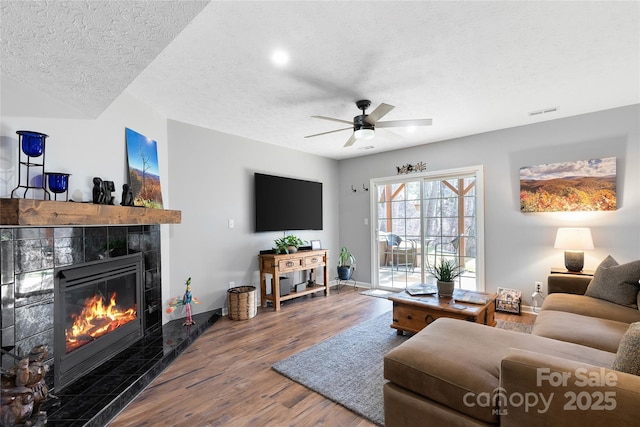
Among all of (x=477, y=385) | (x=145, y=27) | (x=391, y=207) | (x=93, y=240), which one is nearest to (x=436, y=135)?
(x=391, y=207)

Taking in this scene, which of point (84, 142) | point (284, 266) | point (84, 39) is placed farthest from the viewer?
point (284, 266)

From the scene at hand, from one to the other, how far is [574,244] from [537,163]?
1114 mm

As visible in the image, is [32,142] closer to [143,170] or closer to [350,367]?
[143,170]

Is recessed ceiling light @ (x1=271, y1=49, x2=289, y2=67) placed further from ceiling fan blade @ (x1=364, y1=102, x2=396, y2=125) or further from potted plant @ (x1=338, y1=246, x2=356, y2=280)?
potted plant @ (x1=338, y1=246, x2=356, y2=280)

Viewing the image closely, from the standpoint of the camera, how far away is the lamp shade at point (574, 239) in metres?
3.13

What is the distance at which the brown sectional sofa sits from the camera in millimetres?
1063

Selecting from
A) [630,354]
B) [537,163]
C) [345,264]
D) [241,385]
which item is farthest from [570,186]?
[241,385]

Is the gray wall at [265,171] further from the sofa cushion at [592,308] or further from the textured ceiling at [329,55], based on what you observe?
the sofa cushion at [592,308]

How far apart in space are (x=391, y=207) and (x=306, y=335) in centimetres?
289

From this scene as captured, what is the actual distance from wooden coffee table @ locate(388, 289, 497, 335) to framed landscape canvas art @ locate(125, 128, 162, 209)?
2.66 meters

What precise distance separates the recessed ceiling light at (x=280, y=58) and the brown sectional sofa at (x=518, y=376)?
212 centimetres

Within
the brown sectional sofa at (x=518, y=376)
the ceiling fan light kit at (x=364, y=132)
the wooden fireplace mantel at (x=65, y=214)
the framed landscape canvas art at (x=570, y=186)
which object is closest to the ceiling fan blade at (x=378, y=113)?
the ceiling fan light kit at (x=364, y=132)

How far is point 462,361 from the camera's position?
1524 millimetres

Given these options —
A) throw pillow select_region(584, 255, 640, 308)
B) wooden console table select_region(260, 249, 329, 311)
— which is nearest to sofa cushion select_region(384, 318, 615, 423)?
throw pillow select_region(584, 255, 640, 308)
